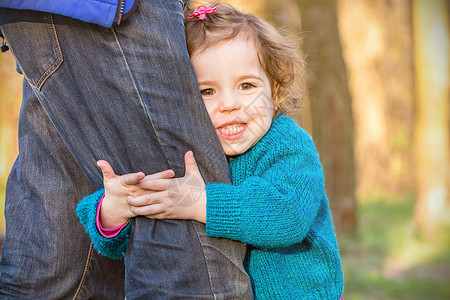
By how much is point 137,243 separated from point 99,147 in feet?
0.96

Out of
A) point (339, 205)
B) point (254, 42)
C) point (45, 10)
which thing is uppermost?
point (45, 10)

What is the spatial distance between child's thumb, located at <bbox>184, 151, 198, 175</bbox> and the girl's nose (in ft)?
1.04

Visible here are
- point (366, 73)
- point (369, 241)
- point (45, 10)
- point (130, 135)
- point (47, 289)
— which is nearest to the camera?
point (45, 10)

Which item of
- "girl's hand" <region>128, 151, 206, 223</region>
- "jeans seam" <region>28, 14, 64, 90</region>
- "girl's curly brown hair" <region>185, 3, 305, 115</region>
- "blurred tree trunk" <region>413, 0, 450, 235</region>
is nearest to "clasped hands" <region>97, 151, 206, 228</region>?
"girl's hand" <region>128, 151, 206, 223</region>

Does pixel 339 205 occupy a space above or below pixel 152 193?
below

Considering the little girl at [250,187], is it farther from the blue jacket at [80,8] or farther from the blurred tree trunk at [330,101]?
the blurred tree trunk at [330,101]

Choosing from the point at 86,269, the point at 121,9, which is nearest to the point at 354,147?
the point at 86,269

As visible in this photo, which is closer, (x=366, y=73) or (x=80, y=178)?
(x=80, y=178)

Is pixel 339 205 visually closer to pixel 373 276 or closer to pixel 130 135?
pixel 373 276

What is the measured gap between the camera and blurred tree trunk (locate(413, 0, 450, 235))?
21.2 feet

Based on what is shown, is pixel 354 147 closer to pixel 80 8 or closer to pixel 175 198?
pixel 175 198

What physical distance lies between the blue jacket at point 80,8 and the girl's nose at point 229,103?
53 cm

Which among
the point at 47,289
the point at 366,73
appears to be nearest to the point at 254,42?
the point at 47,289

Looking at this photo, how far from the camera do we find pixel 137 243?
152 cm
